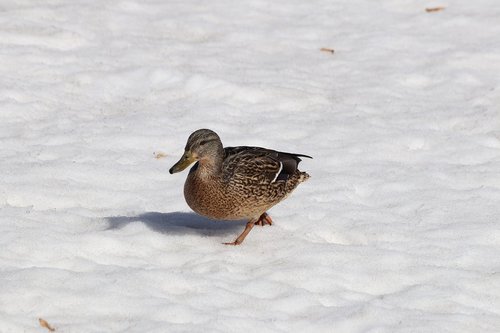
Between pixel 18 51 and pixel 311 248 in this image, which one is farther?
pixel 18 51

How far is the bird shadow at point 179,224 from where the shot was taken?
6883 mm

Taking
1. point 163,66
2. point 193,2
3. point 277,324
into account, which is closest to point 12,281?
point 277,324

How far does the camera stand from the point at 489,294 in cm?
612

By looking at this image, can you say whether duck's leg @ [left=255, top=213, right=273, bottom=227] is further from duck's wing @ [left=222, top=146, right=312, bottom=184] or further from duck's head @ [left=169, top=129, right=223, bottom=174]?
duck's head @ [left=169, top=129, right=223, bottom=174]

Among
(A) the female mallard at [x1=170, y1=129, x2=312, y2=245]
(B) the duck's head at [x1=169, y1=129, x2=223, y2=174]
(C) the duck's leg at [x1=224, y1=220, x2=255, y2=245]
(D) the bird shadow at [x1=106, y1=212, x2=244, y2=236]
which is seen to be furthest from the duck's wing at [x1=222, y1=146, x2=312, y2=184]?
(D) the bird shadow at [x1=106, y1=212, x2=244, y2=236]

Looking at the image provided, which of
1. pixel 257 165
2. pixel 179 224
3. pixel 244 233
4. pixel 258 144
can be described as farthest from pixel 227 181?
pixel 258 144

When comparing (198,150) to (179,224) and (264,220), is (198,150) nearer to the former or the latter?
(179,224)

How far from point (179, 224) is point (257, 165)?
0.82m

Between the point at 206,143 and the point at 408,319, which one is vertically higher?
the point at 206,143

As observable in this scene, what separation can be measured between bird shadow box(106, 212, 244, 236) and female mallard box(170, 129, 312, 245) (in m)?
0.33

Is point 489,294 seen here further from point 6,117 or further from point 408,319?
point 6,117

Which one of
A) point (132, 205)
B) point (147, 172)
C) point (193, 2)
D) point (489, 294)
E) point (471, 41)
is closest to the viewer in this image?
point (489, 294)

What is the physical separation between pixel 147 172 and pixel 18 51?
3041 mm

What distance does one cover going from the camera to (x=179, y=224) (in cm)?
709
